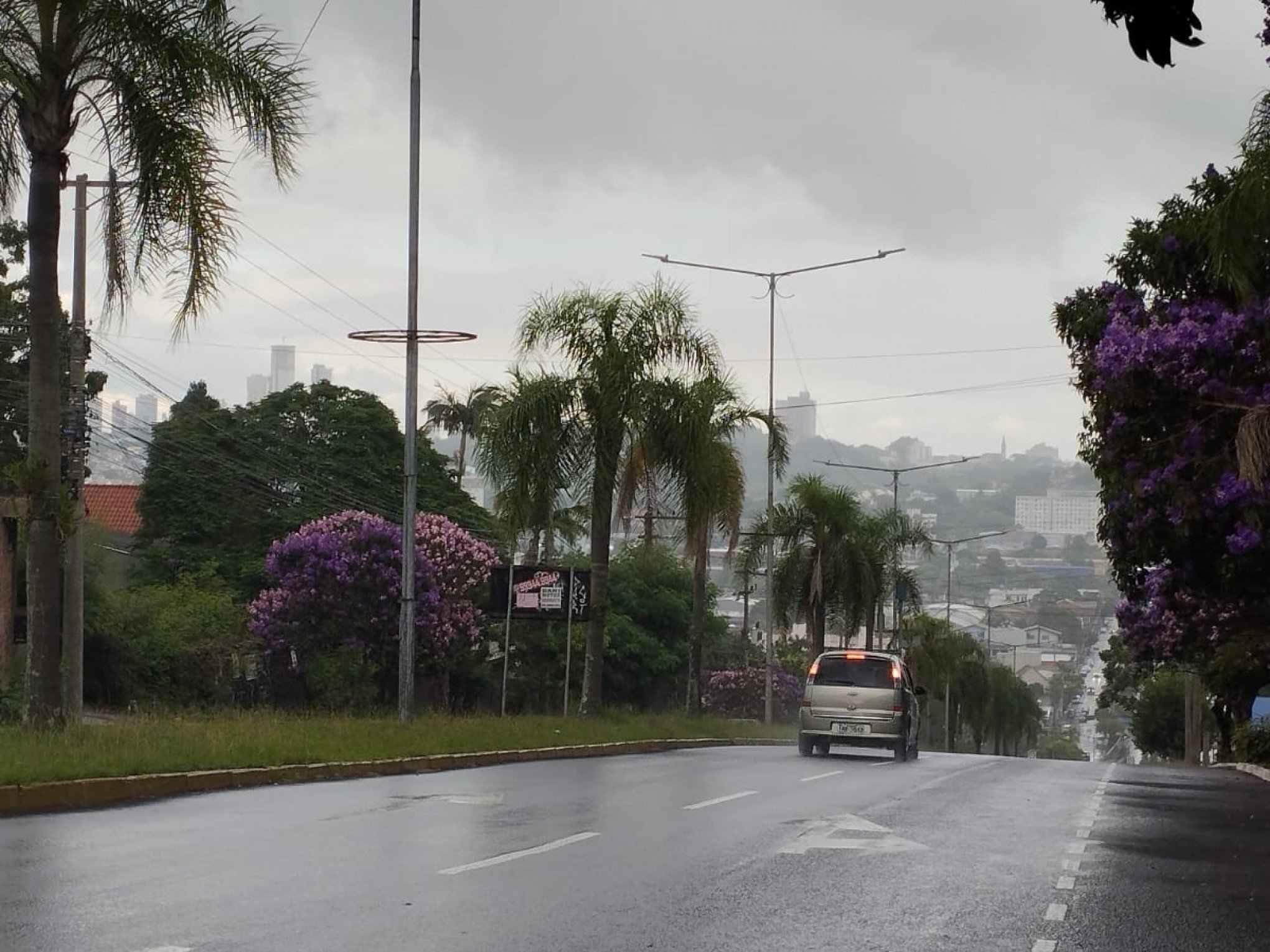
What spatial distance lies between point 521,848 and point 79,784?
16.3 feet

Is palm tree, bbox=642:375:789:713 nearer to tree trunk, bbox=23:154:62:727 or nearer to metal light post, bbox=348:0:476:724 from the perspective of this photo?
metal light post, bbox=348:0:476:724

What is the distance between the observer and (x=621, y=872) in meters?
11.2

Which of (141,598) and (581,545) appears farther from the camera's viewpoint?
(581,545)

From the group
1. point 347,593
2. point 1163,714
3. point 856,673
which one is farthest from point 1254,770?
point 1163,714

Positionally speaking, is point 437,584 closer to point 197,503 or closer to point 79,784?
point 197,503

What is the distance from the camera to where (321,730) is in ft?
77.1

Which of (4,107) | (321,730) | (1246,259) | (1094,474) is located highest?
(4,107)

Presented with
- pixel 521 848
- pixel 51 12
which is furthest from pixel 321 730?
pixel 521 848

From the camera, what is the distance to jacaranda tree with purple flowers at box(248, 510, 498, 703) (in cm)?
5006

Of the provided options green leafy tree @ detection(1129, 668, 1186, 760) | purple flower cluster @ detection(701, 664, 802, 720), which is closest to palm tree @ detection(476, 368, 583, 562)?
purple flower cluster @ detection(701, 664, 802, 720)

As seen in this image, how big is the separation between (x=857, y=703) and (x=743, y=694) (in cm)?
4413

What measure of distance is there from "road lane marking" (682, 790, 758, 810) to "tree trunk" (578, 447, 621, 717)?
48.0 ft

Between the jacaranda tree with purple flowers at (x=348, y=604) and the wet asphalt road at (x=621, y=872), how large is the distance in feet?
104

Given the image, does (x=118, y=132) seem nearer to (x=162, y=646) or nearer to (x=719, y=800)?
(x=719, y=800)
